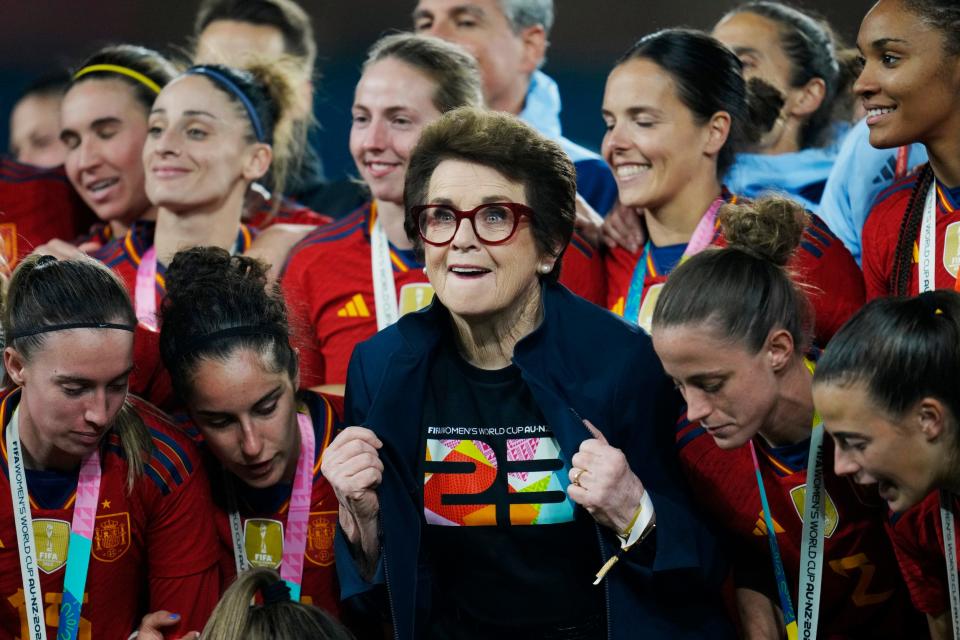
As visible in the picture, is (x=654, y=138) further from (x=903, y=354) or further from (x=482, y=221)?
(x=903, y=354)

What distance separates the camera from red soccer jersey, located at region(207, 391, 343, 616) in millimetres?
2736

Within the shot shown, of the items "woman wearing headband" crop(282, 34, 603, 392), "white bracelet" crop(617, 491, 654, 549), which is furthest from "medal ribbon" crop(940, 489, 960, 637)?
"woman wearing headband" crop(282, 34, 603, 392)

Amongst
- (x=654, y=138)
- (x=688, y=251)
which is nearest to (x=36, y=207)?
(x=654, y=138)

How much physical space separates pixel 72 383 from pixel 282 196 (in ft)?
6.18

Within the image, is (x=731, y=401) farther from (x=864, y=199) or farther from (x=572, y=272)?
(x=864, y=199)

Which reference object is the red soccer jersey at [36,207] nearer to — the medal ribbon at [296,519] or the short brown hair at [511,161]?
the medal ribbon at [296,519]

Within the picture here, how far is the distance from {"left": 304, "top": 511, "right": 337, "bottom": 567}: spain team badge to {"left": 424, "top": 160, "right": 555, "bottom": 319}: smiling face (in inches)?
25.1

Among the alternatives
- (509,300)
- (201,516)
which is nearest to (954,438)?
(509,300)

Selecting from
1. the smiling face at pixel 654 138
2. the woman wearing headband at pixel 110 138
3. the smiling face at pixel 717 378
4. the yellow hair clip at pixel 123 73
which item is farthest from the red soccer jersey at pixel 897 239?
the yellow hair clip at pixel 123 73

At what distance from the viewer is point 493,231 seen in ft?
7.84

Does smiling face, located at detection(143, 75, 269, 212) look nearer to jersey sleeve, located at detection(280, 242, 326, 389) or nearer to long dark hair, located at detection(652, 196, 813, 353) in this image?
jersey sleeve, located at detection(280, 242, 326, 389)

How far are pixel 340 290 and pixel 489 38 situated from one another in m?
1.36

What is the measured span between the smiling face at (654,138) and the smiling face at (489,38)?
1.14 meters

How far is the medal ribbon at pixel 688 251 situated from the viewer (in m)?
3.05
